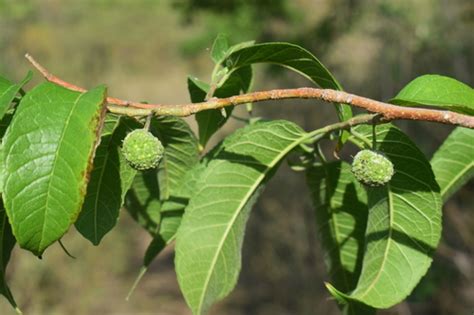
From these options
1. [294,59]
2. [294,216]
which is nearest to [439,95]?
[294,59]

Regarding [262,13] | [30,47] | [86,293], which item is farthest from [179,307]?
[30,47]

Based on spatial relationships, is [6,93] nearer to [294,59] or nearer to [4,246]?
[4,246]

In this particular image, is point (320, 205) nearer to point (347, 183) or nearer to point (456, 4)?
point (347, 183)

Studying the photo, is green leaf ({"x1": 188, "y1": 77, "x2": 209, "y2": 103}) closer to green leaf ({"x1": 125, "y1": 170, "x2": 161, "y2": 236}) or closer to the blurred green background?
green leaf ({"x1": 125, "y1": 170, "x2": 161, "y2": 236})

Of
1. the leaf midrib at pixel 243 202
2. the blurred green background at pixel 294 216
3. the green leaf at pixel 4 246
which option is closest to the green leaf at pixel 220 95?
the leaf midrib at pixel 243 202

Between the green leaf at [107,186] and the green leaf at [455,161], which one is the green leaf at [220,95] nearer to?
the green leaf at [107,186]

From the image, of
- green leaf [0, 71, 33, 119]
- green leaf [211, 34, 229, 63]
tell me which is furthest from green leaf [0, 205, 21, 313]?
green leaf [211, 34, 229, 63]
